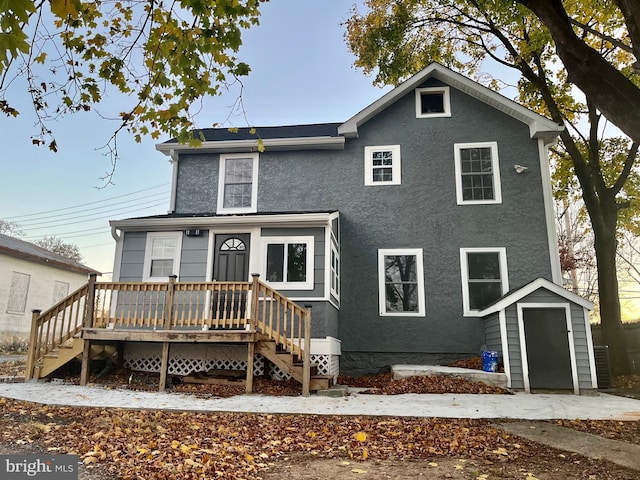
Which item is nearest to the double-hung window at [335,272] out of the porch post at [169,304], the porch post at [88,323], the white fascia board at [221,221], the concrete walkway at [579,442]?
the white fascia board at [221,221]

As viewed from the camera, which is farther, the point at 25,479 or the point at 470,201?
the point at 470,201

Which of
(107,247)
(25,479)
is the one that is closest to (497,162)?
(25,479)

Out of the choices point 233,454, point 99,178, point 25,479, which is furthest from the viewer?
point 99,178

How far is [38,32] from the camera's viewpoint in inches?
183

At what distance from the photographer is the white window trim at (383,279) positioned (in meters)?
11.5

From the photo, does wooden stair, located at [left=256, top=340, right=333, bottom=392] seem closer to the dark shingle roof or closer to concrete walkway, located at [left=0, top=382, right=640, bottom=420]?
concrete walkway, located at [left=0, top=382, right=640, bottom=420]

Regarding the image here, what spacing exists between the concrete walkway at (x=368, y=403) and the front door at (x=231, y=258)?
3.34 meters

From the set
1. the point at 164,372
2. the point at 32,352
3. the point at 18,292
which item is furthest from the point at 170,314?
the point at 18,292

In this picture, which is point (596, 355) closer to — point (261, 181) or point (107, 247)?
point (261, 181)

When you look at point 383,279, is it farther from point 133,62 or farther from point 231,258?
point 133,62

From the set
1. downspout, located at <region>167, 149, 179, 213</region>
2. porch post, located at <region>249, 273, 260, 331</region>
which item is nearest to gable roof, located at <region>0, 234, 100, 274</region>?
downspout, located at <region>167, 149, 179, 213</region>

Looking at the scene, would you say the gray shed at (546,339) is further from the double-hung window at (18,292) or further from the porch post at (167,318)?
the double-hung window at (18,292)

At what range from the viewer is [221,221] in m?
10.7

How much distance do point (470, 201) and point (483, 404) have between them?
6030 mm
